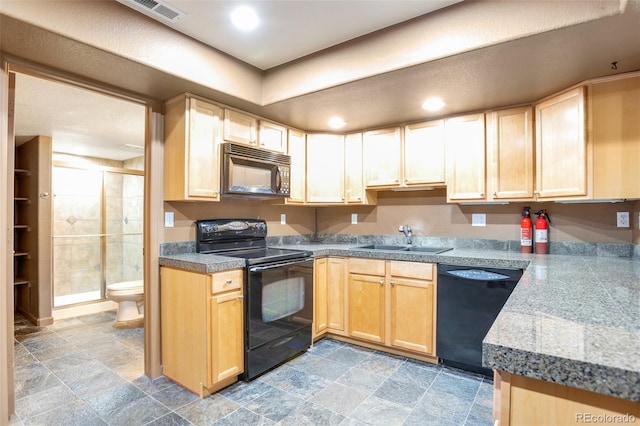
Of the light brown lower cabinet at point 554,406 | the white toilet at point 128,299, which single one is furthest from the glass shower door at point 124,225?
the light brown lower cabinet at point 554,406

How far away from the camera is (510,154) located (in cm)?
268

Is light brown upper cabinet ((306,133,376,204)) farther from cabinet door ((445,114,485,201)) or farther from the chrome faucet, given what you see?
cabinet door ((445,114,485,201))

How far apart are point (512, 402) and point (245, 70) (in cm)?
255

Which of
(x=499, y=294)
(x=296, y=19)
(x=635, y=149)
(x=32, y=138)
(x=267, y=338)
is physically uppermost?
(x=296, y=19)

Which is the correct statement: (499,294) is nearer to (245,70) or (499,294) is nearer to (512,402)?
(512,402)

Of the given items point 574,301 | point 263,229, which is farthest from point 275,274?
point 574,301

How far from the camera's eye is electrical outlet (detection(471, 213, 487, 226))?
9.95 feet

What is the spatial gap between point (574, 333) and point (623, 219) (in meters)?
2.29

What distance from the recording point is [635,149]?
82.3 inches

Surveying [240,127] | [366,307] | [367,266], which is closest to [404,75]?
[240,127]

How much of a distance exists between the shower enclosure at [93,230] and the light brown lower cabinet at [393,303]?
341 centimetres

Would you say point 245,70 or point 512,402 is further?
point 245,70

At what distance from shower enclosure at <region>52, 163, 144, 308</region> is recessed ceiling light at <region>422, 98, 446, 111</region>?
13.2ft

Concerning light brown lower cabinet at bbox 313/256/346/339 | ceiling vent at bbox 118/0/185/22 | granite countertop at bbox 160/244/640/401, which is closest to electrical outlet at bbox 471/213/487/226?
light brown lower cabinet at bbox 313/256/346/339
